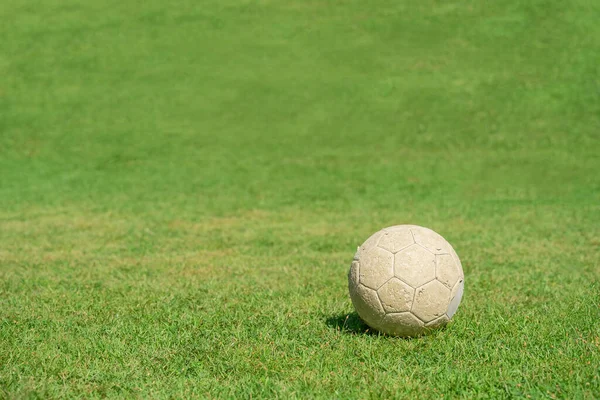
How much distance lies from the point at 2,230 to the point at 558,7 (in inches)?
882

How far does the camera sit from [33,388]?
5.02 meters

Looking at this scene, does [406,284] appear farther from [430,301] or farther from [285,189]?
[285,189]

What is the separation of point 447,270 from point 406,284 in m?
0.47

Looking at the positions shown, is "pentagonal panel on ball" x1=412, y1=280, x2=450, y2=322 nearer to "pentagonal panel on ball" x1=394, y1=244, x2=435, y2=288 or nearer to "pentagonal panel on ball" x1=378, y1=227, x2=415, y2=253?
"pentagonal panel on ball" x1=394, y1=244, x2=435, y2=288

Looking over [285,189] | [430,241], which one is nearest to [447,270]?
[430,241]

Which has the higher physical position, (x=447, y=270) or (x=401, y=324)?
(x=447, y=270)

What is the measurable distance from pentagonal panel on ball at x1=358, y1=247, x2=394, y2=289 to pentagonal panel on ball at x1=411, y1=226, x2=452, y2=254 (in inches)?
14.3

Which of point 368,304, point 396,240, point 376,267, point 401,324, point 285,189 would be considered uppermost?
point 396,240

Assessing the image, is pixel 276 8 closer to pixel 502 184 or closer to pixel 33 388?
pixel 502 184

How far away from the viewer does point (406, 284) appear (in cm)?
605

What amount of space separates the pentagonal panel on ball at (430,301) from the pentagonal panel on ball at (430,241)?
377 millimetres

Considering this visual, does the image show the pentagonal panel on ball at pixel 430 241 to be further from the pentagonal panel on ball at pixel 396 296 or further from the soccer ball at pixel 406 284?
the pentagonal panel on ball at pixel 396 296

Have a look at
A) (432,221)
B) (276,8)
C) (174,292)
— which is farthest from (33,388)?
(276,8)

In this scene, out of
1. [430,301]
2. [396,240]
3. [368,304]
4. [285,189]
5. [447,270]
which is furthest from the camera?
[285,189]
